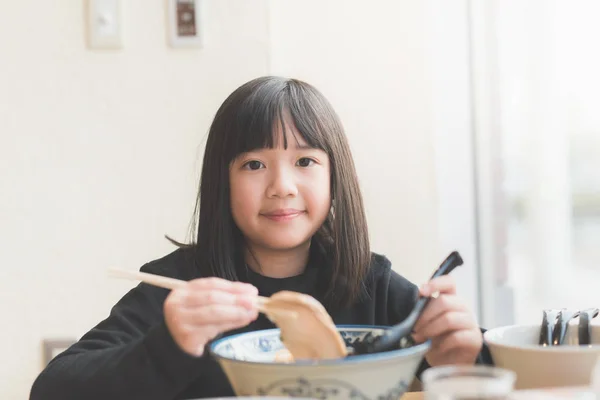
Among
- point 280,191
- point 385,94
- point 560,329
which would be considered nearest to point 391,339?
point 560,329

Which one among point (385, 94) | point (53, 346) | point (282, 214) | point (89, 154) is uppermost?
point (385, 94)

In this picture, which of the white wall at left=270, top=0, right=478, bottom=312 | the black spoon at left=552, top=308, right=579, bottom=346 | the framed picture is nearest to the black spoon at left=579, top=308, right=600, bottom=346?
the black spoon at left=552, top=308, right=579, bottom=346

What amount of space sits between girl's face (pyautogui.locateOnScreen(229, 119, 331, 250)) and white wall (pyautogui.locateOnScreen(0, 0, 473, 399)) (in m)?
0.48

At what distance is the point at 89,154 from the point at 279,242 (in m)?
0.65

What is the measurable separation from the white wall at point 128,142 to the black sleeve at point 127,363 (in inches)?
21.4

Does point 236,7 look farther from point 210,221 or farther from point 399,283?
point 399,283

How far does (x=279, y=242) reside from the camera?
3.73 feet

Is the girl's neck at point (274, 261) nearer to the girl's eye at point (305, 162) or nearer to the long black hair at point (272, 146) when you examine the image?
the long black hair at point (272, 146)

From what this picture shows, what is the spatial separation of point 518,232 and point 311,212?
78 centimetres

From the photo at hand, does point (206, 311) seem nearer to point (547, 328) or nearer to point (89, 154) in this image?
point (547, 328)

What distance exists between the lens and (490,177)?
5.65ft

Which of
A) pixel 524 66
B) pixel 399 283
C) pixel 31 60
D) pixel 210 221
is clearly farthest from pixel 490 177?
pixel 31 60

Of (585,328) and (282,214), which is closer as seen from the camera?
(585,328)

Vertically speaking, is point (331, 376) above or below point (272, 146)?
below
